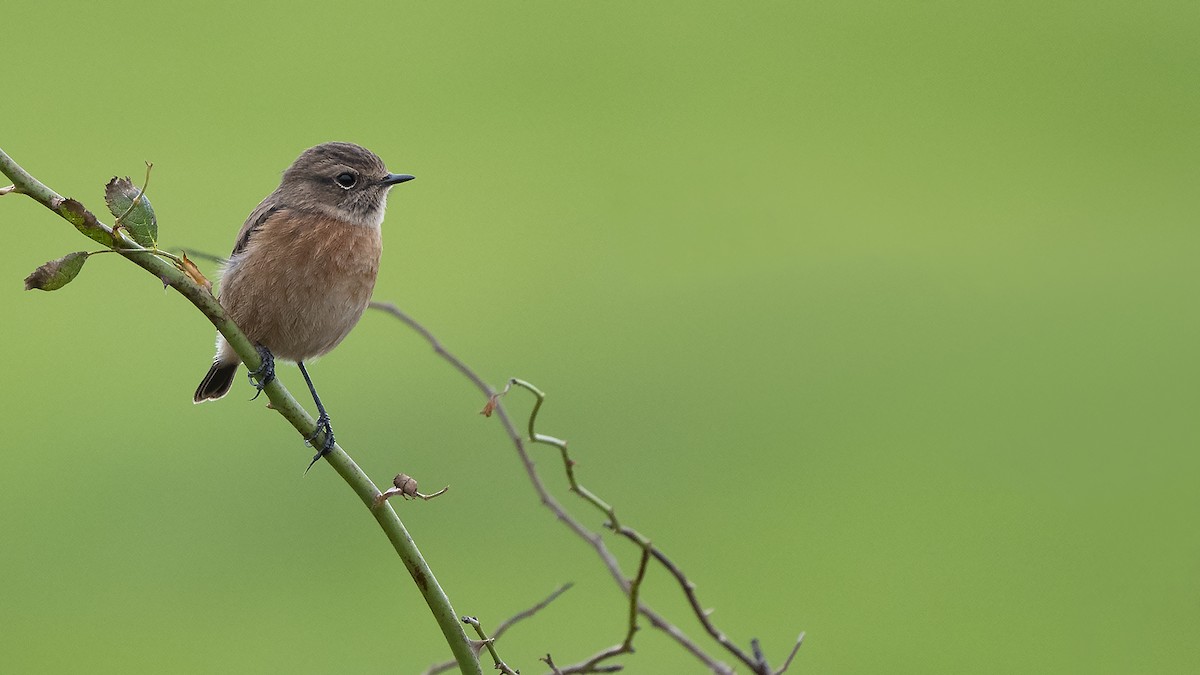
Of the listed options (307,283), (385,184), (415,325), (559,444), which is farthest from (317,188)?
(559,444)

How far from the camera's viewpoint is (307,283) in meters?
2.85

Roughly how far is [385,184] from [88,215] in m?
2.00

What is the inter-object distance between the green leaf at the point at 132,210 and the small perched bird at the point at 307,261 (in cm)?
130

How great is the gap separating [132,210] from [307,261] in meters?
1.59

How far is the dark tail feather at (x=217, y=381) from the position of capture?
120 inches

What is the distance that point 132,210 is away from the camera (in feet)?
4.33

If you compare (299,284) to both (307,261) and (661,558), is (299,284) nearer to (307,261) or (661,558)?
(307,261)

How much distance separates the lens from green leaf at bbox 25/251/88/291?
1.22 meters

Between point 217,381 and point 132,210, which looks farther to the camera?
point 217,381

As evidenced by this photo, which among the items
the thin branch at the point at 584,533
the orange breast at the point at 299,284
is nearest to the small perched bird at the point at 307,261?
the orange breast at the point at 299,284

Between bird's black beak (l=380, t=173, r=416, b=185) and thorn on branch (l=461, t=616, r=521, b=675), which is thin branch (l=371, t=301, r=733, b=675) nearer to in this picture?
thorn on branch (l=461, t=616, r=521, b=675)

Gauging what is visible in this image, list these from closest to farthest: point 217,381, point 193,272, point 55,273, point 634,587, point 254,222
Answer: point 55,273 → point 193,272 → point 634,587 → point 254,222 → point 217,381

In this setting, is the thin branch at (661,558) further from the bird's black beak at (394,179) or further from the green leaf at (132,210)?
the bird's black beak at (394,179)

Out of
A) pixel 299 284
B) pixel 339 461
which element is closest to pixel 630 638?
pixel 339 461
